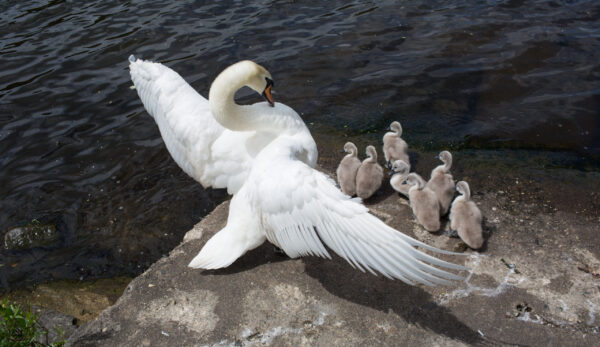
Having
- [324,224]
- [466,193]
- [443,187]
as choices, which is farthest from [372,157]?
[324,224]

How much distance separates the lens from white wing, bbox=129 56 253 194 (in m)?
4.36

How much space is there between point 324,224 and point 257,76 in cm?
158

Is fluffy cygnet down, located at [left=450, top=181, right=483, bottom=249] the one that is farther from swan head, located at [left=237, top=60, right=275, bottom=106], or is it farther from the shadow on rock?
swan head, located at [left=237, top=60, right=275, bottom=106]

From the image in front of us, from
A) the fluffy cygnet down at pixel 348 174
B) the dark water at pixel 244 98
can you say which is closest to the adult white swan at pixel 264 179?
the fluffy cygnet down at pixel 348 174

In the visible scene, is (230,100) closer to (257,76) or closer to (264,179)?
(257,76)

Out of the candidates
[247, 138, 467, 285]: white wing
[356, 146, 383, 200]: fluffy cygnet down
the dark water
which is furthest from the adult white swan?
the dark water

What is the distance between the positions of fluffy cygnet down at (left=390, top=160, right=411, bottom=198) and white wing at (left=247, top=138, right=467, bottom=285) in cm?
170

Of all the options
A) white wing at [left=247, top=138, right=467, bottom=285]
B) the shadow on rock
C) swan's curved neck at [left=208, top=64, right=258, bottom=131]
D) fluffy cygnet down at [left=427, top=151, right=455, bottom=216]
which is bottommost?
the shadow on rock

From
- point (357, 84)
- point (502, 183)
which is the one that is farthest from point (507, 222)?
point (357, 84)

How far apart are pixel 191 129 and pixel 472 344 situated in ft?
9.91

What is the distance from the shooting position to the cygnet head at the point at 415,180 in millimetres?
4602

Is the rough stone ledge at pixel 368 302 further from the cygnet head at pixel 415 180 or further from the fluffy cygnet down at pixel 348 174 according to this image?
the fluffy cygnet down at pixel 348 174

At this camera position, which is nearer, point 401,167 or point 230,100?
point 230,100

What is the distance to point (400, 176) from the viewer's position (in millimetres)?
5062
